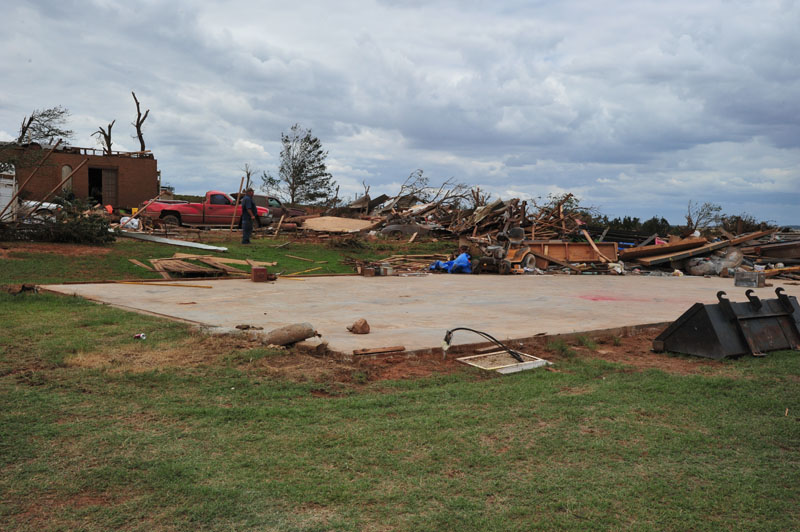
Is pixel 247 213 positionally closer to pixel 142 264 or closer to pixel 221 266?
pixel 221 266

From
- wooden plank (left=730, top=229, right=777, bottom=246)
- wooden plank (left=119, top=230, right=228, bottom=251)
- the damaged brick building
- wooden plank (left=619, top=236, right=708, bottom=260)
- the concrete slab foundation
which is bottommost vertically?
the concrete slab foundation

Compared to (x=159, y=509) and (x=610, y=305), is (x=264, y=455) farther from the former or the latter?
(x=610, y=305)

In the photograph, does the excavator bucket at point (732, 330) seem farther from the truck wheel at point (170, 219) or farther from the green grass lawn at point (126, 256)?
the truck wheel at point (170, 219)

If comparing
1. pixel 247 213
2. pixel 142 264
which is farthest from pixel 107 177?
pixel 142 264

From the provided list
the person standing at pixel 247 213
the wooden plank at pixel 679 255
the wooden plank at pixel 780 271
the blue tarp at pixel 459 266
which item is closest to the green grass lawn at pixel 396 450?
the blue tarp at pixel 459 266

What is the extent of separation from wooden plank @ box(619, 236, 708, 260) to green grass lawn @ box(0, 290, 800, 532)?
16.7 m

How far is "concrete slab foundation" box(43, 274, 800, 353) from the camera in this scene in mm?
7254

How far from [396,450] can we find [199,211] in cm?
A: 2445

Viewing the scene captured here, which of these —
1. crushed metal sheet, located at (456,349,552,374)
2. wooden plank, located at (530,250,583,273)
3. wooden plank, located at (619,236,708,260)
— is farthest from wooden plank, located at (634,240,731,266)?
crushed metal sheet, located at (456,349,552,374)

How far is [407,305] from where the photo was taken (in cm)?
971

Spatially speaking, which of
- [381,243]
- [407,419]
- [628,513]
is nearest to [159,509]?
[407,419]

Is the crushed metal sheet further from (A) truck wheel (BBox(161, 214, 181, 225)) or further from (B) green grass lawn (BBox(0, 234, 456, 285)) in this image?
(A) truck wheel (BBox(161, 214, 181, 225))

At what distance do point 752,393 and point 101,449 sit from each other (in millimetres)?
4848

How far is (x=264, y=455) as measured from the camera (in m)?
3.39
